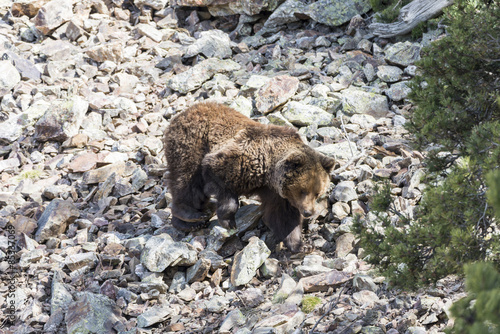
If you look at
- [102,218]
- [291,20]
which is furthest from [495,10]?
[291,20]

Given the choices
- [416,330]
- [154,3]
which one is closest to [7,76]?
[154,3]

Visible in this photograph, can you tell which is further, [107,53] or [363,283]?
[107,53]

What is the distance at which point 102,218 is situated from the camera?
7.43m

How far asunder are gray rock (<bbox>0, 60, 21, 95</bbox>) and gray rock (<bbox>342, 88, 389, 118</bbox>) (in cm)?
733

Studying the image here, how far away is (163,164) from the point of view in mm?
8609

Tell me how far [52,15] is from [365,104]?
9248 millimetres

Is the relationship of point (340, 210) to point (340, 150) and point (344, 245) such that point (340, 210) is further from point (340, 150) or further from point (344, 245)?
point (340, 150)

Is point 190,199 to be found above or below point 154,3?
below

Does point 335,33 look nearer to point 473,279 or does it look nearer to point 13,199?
point 13,199

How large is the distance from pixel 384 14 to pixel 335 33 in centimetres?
120

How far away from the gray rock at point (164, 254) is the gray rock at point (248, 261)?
543 millimetres

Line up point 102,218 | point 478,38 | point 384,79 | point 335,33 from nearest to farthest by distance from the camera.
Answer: point 478,38 < point 102,218 < point 384,79 < point 335,33

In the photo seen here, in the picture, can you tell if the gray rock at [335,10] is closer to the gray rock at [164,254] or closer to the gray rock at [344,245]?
the gray rock at [344,245]

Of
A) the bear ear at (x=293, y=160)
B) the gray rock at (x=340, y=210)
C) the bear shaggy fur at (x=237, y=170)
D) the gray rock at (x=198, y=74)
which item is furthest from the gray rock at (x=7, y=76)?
the gray rock at (x=340, y=210)
